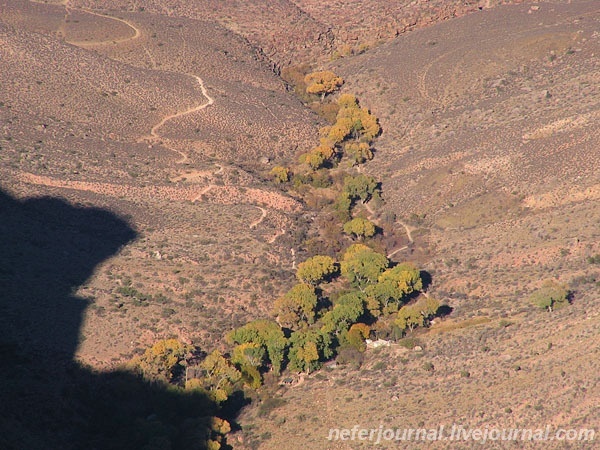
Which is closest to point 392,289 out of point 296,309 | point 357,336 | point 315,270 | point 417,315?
point 417,315

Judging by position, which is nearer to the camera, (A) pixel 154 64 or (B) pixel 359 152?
(B) pixel 359 152

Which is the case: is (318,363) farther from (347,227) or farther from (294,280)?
(347,227)

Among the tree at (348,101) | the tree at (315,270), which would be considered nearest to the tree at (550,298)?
the tree at (315,270)

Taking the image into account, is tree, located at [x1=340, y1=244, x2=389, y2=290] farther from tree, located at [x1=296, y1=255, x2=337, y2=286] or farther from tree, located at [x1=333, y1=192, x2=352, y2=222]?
tree, located at [x1=333, y1=192, x2=352, y2=222]

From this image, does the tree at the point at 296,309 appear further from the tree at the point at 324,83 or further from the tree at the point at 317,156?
the tree at the point at 324,83

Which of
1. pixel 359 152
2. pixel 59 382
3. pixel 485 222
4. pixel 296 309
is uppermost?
pixel 359 152

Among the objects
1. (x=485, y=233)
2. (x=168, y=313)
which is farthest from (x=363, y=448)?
(x=485, y=233)

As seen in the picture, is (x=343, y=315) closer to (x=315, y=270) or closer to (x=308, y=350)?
(x=308, y=350)
